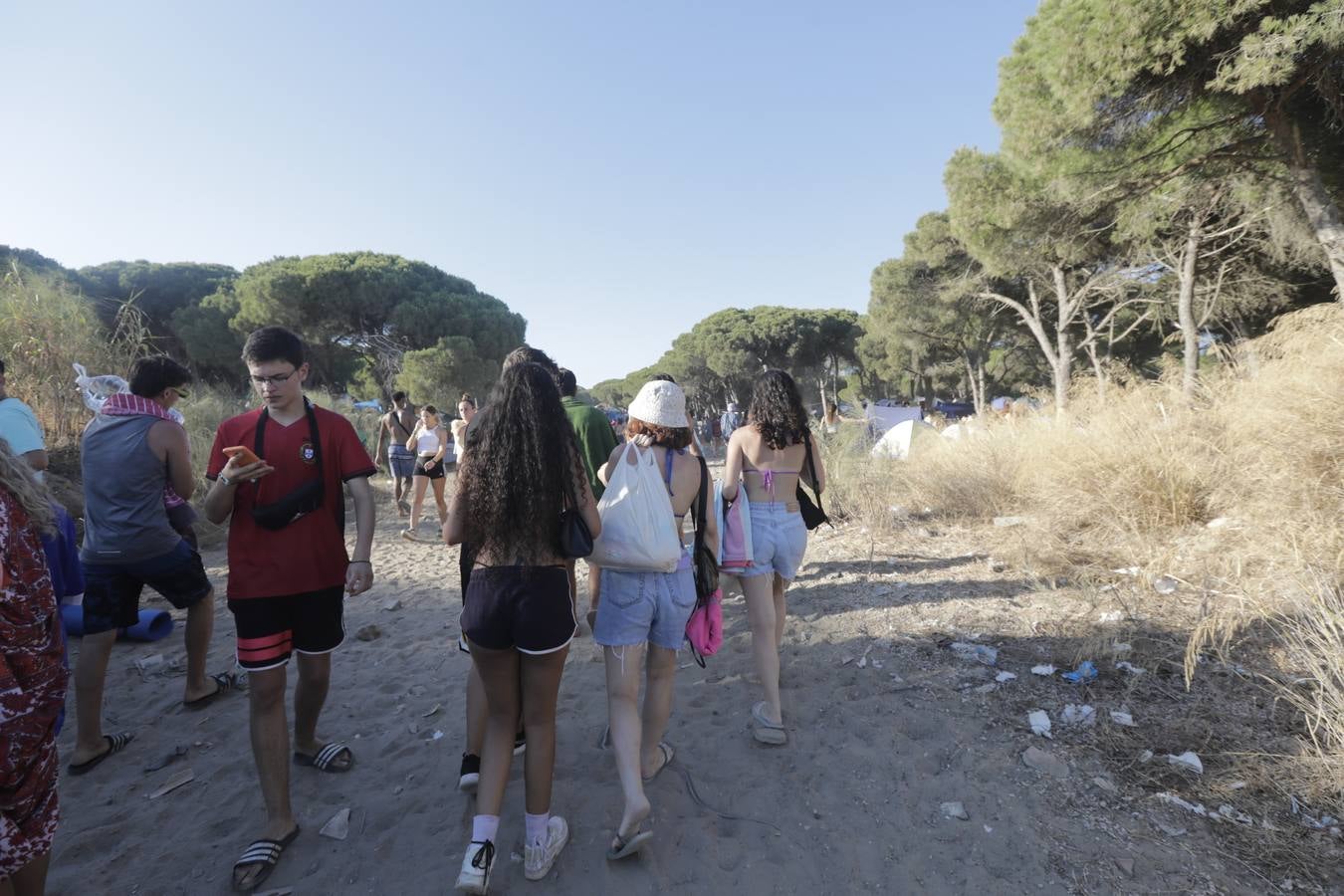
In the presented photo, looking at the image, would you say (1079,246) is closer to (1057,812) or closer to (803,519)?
(803,519)

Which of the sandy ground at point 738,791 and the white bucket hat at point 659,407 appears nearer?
the sandy ground at point 738,791

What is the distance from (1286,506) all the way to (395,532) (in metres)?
8.83

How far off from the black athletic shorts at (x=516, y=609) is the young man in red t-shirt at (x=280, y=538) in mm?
560

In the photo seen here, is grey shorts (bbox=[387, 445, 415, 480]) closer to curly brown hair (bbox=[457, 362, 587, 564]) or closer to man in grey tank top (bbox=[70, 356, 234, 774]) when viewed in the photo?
man in grey tank top (bbox=[70, 356, 234, 774])

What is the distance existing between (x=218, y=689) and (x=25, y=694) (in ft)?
7.82

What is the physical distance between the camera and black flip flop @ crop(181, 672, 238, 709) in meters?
3.24

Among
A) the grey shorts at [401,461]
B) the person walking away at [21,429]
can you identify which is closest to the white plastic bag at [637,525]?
the person walking away at [21,429]

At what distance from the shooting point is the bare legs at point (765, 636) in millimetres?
2789

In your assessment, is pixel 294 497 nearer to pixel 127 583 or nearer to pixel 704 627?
pixel 127 583

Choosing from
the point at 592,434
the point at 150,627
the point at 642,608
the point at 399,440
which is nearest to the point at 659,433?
the point at 642,608

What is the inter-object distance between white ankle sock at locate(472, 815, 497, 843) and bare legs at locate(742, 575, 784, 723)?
1.35 meters

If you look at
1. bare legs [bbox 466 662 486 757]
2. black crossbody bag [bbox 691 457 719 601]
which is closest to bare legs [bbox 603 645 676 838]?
black crossbody bag [bbox 691 457 719 601]

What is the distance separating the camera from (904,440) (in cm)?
1065

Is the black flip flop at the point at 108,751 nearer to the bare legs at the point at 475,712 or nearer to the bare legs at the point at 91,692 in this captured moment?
the bare legs at the point at 91,692
